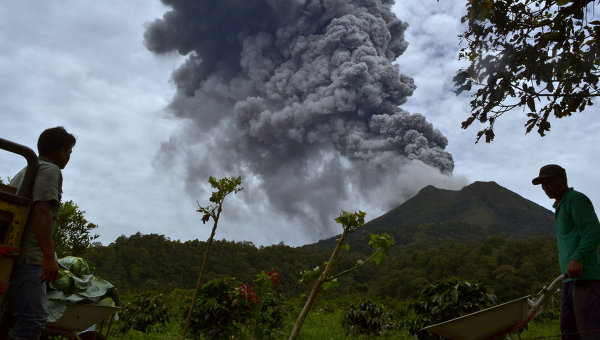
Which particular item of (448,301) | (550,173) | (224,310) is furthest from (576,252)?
(224,310)

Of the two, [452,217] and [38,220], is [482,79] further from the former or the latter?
[452,217]

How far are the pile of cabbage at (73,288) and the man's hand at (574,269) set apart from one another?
3.06 metres

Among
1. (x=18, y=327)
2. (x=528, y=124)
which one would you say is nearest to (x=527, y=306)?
(x=528, y=124)

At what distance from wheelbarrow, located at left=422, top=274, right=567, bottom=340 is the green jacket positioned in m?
0.20

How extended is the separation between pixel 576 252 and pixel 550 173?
23.1 inches

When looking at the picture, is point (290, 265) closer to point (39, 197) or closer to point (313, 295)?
point (313, 295)

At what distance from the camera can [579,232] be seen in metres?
2.68

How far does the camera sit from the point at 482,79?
3498 millimetres

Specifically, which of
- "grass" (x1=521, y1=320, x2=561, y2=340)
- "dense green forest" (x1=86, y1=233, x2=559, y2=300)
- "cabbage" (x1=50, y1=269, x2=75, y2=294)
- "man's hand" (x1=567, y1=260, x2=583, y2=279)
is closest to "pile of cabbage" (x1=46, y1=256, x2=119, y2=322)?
"cabbage" (x1=50, y1=269, x2=75, y2=294)

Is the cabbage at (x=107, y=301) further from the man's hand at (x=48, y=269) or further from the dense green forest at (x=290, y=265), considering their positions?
the dense green forest at (x=290, y=265)

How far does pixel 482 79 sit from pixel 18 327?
12.1 feet

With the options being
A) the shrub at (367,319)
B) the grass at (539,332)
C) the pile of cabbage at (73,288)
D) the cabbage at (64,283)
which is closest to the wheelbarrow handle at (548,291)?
the pile of cabbage at (73,288)

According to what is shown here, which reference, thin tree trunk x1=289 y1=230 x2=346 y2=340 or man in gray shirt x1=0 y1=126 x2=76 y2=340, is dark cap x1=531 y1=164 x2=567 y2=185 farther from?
man in gray shirt x1=0 y1=126 x2=76 y2=340

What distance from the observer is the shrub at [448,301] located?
4484mm
